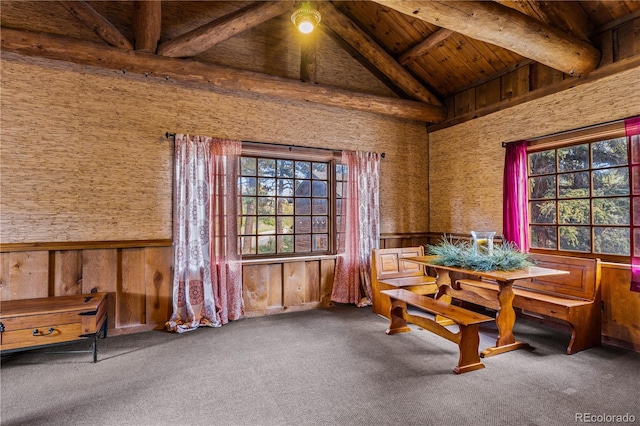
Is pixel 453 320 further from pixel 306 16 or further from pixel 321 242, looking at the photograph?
pixel 306 16

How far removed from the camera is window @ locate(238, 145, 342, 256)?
4289mm

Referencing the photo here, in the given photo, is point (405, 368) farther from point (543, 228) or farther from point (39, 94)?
point (39, 94)

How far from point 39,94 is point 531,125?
5.27 metres

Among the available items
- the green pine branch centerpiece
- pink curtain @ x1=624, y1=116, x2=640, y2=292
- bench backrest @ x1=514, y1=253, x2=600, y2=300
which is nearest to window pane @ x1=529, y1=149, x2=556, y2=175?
pink curtain @ x1=624, y1=116, x2=640, y2=292

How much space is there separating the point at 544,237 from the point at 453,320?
2.08 m

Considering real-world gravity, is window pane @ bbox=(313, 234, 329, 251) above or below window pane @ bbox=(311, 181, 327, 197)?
below

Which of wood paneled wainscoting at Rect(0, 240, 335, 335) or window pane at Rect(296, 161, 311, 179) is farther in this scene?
window pane at Rect(296, 161, 311, 179)

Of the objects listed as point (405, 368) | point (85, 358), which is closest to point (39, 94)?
point (85, 358)

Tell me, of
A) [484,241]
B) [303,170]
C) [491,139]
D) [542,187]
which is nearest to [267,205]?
[303,170]

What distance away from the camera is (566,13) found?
328 cm

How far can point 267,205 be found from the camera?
439 centimetres

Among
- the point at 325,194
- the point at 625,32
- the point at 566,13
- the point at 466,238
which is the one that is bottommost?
the point at 466,238

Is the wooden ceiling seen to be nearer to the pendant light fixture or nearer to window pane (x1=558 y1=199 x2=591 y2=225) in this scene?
the pendant light fixture

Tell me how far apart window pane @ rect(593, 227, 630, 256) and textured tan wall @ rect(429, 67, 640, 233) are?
0.99 metres
